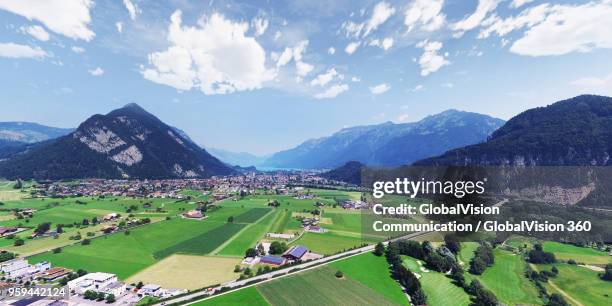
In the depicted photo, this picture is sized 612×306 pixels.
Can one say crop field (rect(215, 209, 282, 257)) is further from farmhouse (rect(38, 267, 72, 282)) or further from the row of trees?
the row of trees

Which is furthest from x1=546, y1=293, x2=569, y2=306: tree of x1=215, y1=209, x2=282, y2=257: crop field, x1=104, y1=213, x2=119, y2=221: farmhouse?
x1=104, y1=213, x2=119, y2=221: farmhouse

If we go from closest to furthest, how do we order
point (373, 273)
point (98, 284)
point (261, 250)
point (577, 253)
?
point (98, 284) < point (373, 273) < point (261, 250) < point (577, 253)

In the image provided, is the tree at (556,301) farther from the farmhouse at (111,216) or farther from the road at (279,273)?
the farmhouse at (111,216)

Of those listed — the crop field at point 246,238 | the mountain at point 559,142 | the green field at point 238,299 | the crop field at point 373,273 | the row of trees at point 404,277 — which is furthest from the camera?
the mountain at point 559,142

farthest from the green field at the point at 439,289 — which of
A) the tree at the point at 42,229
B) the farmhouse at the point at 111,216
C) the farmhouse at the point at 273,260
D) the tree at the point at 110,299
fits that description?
the tree at the point at 42,229

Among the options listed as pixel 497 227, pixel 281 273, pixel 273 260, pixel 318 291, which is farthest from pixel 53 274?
pixel 497 227

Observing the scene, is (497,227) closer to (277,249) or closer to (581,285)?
(581,285)

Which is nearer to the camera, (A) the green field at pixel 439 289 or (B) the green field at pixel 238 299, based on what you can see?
(B) the green field at pixel 238 299
